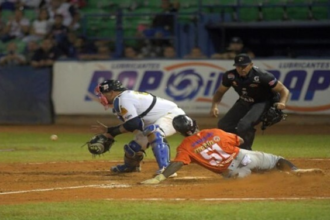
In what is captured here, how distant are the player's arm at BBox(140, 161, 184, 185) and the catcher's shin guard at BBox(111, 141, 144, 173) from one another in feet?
4.15

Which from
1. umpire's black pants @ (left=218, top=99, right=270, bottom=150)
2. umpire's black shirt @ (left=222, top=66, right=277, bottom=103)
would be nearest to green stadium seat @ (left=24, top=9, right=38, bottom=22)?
umpire's black pants @ (left=218, top=99, right=270, bottom=150)

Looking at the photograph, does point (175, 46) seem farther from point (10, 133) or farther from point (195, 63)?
point (10, 133)

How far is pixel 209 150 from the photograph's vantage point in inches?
445

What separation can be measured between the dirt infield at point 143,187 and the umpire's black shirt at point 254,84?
127 centimetres

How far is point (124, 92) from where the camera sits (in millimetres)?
12438

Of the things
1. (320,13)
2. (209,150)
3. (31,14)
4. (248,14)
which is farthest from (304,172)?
(31,14)

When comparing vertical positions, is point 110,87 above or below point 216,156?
above

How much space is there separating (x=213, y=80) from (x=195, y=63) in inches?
25.1

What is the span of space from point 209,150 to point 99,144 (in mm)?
1876

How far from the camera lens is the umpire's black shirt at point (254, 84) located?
44.0 ft

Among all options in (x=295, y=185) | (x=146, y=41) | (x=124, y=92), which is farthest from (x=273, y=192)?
(x=146, y=41)

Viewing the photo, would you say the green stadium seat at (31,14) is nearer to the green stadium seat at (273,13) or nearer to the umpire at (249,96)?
the green stadium seat at (273,13)

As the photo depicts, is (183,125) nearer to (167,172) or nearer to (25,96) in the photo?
(167,172)

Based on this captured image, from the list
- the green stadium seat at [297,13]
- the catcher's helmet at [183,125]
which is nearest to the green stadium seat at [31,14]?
the green stadium seat at [297,13]
